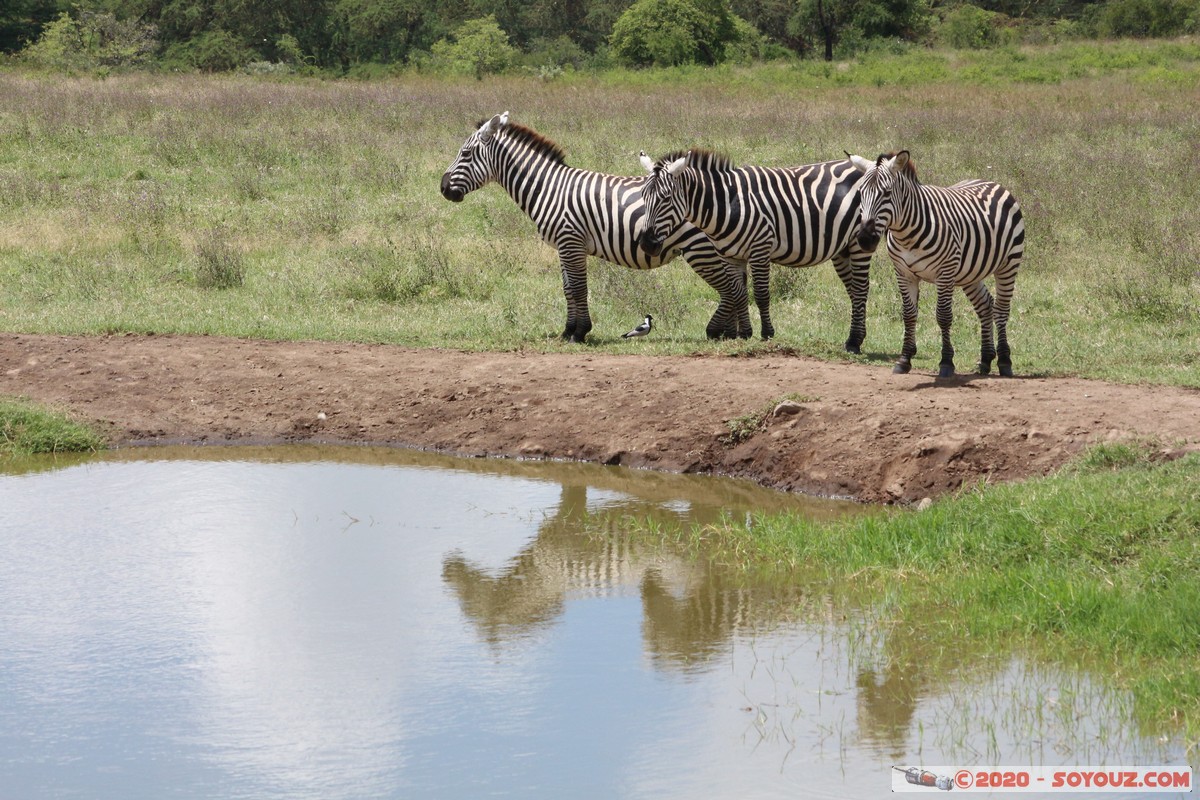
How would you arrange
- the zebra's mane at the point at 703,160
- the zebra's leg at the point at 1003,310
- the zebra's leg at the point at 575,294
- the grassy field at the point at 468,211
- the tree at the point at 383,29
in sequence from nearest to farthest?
the zebra's leg at the point at 1003,310 → the zebra's mane at the point at 703,160 → the zebra's leg at the point at 575,294 → the grassy field at the point at 468,211 → the tree at the point at 383,29

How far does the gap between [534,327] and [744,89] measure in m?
18.0

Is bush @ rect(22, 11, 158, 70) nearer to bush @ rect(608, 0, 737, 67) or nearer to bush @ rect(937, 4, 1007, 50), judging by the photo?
bush @ rect(608, 0, 737, 67)

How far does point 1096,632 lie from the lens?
5934 mm

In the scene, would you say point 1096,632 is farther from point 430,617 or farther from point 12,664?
point 12,664

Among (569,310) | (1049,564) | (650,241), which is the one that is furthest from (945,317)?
(569,310)

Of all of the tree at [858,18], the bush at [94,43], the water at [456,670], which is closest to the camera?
the water at [456,670]

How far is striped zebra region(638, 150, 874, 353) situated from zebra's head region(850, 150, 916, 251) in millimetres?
1826

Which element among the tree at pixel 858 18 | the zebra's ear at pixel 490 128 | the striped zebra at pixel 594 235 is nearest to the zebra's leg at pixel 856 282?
the striped zebra at pixel 594 235

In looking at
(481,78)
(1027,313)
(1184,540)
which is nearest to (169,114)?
(481,78)

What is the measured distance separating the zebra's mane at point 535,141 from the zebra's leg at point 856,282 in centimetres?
282

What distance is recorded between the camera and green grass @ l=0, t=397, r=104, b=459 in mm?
10086

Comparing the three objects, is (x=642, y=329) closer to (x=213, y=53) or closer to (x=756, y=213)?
(x=756, y=213)

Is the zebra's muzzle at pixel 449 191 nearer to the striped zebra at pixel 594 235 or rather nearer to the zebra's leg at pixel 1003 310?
the striped zebra at pixel 594 235

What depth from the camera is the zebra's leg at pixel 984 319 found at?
33.2 ft
